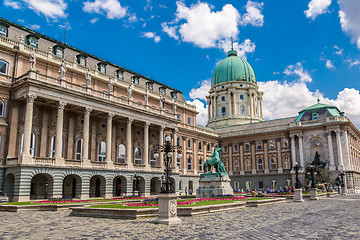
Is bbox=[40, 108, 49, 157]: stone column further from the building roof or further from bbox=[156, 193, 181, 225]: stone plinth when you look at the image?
the building roof

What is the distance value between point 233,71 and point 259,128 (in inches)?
1151

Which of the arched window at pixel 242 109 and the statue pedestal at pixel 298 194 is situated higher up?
the arched window at pixel 242 109

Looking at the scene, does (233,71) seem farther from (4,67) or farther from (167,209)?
(167,209)

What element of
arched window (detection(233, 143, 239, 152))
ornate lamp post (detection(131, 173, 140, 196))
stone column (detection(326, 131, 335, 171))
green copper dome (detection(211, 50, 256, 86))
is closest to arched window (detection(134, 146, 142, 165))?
ornate lamp post (detection(131, 173, 140, 196))

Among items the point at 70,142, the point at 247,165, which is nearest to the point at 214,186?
the point at 70,142

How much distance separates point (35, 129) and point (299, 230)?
35.4m

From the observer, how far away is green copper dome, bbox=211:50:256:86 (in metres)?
98.1

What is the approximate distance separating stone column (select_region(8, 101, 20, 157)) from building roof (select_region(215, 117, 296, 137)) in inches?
2004

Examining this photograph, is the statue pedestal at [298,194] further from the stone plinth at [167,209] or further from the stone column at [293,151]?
the stone column at [293,151]

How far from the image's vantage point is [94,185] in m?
45.2

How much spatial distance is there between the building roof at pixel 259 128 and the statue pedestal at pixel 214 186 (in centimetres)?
3889

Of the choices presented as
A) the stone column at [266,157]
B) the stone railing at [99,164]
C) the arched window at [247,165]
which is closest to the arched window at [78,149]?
the stone railing at [99,164]

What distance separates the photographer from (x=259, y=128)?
74750 mm

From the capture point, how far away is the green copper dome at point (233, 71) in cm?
9812
